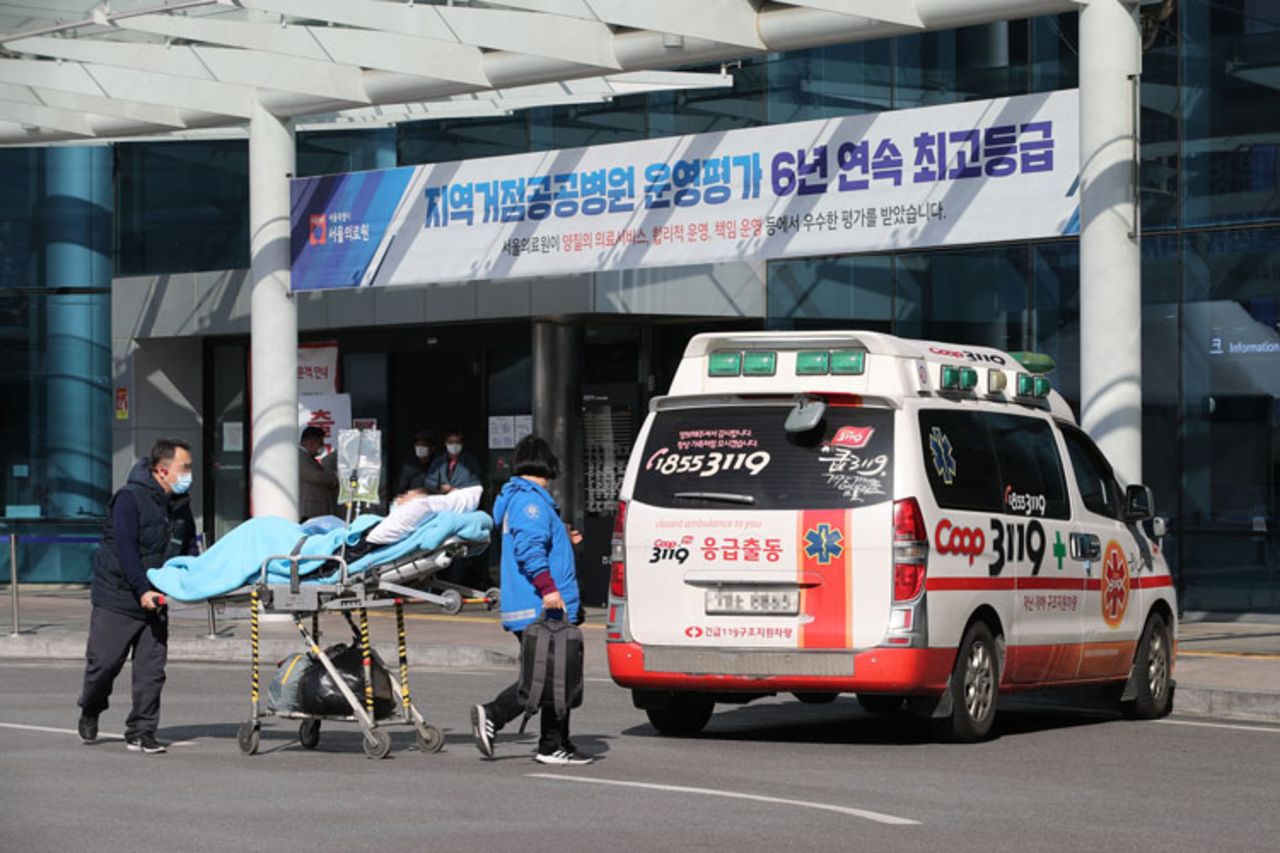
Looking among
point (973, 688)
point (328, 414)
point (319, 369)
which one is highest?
point (319, 369)

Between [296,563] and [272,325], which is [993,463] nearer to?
[296,563]

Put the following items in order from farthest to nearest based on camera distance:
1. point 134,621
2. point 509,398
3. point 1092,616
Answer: point 509,398, point 1092,616, point 134,621

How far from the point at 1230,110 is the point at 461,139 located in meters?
10.2

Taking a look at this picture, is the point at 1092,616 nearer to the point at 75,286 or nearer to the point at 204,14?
the point at 204,14

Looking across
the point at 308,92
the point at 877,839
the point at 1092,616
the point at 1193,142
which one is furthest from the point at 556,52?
the point at 877,839

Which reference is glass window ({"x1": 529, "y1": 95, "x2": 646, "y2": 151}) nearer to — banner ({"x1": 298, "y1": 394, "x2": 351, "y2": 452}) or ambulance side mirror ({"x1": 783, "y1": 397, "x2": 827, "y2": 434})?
banner ({"x1": 298, "y1": 394, "x2": 351, "y2": 452})

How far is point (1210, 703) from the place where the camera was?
1556cm

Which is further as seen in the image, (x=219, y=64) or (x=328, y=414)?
(x=328, y=414)

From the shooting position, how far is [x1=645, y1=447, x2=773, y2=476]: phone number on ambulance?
524 inches

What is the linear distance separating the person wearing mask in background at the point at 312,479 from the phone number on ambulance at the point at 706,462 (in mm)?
12770

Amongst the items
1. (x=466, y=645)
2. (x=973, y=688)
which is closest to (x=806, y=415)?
(x=973, y=688)

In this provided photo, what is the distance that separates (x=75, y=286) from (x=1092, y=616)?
2000 centimetres

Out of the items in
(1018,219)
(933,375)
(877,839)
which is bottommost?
(877,839)

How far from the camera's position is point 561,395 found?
2612 centimetres
